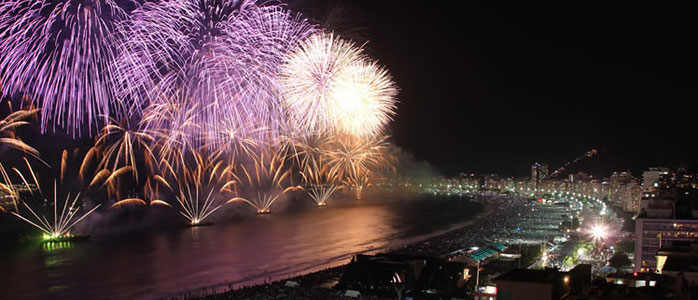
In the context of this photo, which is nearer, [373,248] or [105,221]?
[373,248]

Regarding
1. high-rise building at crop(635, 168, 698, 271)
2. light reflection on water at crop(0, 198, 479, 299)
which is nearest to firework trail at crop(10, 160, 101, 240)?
light reflection on water at crop(0, 198, 479, 299)

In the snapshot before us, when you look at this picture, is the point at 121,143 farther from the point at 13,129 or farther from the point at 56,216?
the point at 13,129

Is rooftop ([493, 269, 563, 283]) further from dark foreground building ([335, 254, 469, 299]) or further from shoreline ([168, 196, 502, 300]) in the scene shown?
shoreline ([168, 196, 502, 300])

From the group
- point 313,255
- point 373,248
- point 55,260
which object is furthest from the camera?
point 373,248

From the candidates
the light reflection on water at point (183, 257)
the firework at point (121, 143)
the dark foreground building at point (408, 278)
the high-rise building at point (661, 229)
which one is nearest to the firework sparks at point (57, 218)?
the light reflection on water at point (183, 257)

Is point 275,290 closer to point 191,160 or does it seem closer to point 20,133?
point 20,133

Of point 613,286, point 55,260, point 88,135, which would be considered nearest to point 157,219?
point 88,135

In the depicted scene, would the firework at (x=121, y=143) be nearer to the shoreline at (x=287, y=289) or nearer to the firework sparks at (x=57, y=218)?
the firework sparks at (x=57, y=218)
